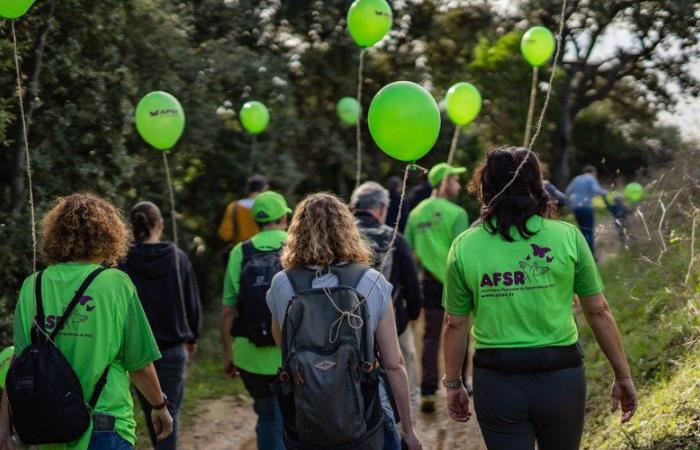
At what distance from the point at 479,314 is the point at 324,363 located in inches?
28.2

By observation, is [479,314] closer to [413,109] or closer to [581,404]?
[581,404]

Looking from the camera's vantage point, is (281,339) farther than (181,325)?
No

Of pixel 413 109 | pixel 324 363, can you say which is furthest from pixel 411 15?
pixel 324 363

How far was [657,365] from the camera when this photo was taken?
614cm

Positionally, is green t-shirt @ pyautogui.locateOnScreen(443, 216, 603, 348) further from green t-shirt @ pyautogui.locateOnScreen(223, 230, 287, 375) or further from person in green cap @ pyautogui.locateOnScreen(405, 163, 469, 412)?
person in green cap @ pyautogui.locateOnScreen(405, 163, 469, 412)

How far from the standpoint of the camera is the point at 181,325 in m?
5.28

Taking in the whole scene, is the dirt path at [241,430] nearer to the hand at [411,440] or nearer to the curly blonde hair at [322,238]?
the hand at [411,440]

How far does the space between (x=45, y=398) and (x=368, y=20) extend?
4.05 metres

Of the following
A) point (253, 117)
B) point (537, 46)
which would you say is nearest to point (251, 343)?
point (537, 46)

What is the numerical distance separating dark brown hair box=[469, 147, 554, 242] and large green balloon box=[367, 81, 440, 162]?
19.3 inches

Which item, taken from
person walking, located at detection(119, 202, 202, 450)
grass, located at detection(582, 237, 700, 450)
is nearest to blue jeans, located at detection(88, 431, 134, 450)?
person walking, located at detection(119, 202, 202, 450)

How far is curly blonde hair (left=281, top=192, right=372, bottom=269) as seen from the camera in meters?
3.55

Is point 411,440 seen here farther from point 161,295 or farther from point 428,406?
point 428,406

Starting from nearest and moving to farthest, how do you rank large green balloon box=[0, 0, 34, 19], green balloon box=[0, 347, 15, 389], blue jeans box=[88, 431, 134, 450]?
1. blue jeans box=[88, 431, 134, 450]
2. large green balloon box=[0, 0, 34, 19]
3. green balloon box=[0, 347, 15, 389]
